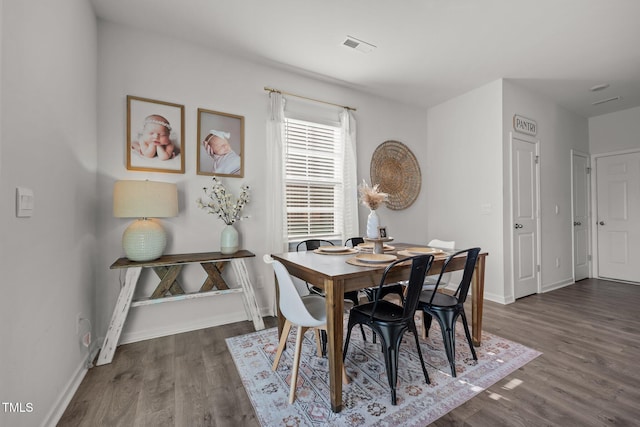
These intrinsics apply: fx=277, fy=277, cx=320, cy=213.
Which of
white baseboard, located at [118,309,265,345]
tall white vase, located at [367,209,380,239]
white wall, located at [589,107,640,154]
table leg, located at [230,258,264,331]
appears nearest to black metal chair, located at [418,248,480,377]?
tall white vase, located at [367,209,380,239]

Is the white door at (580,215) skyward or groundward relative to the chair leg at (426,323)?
skyward

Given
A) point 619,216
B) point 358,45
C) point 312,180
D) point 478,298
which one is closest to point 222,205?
point 312,180

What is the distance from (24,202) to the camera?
123cm

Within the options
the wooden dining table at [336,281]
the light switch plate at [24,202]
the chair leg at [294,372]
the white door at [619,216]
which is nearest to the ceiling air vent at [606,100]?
the white door at [619,216]

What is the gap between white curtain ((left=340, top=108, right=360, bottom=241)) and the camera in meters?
3.61

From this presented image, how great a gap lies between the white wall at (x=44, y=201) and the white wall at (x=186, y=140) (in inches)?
10.2

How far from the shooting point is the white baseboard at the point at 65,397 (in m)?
1.44

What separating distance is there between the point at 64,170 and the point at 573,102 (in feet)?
20.3

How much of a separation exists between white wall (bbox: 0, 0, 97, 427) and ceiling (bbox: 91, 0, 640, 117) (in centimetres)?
97

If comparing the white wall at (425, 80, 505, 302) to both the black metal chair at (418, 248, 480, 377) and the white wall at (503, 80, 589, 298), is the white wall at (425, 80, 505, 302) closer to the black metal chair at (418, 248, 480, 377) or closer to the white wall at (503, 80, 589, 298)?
the white wall at (503, 80, 589, 298)

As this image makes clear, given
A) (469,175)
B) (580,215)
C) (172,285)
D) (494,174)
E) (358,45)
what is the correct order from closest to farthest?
(172,285)
(358,45)
(494,174)
(469,175)
(580,215)

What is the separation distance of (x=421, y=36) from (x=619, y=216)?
478 cm

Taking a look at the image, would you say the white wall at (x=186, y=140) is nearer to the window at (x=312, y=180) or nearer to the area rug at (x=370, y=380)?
the window at (x=312, y=180)

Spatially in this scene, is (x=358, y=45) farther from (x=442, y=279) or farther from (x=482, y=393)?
(x=482, y=393)
